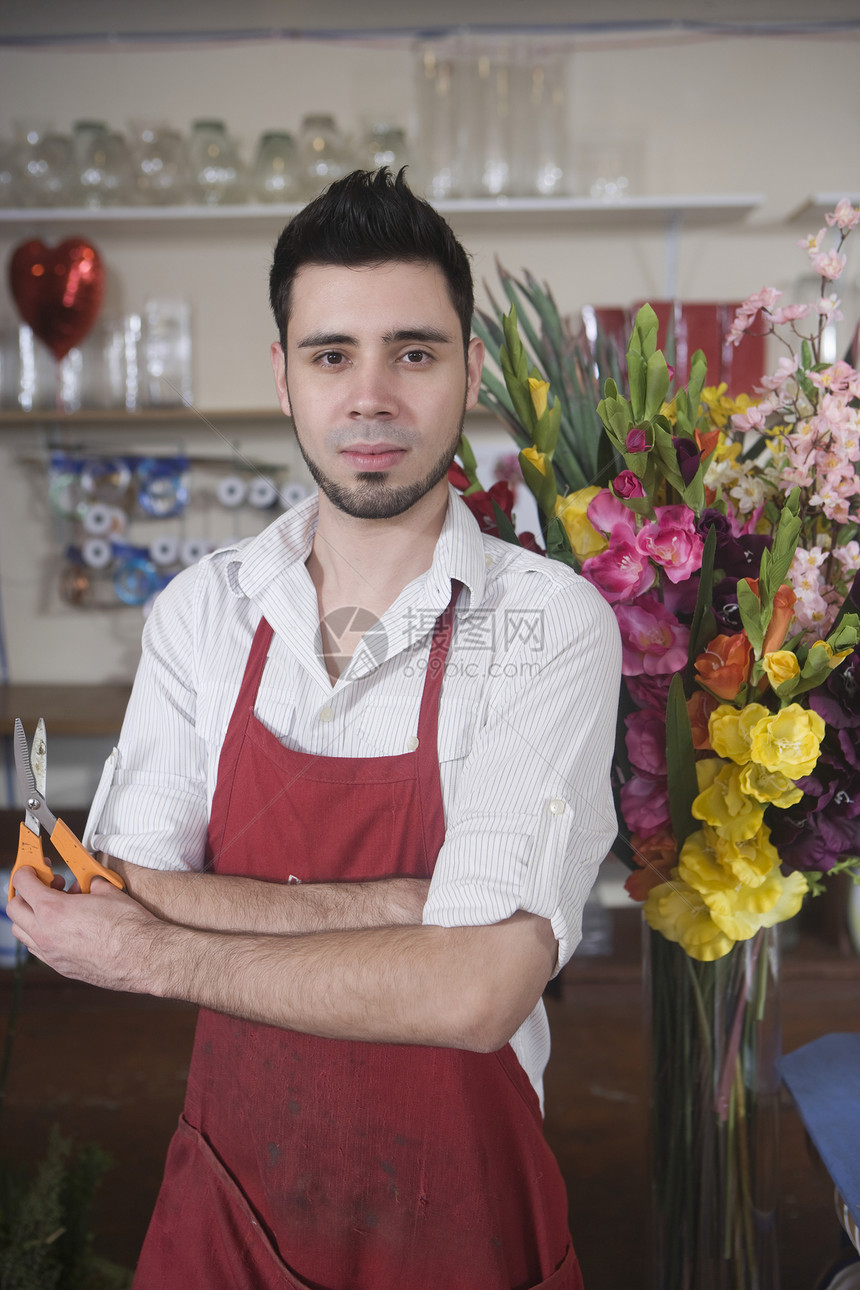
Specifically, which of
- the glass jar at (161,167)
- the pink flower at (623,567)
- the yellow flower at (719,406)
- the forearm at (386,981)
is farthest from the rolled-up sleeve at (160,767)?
the glass jar at (161,167)

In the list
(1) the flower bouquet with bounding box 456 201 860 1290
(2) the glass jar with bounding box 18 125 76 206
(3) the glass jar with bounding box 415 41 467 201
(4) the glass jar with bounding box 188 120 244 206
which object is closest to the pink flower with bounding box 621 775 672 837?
(1) the flower bouquet with bounding box 456 201 860 1290

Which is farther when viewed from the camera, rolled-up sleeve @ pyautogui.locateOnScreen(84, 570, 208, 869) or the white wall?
the white wall

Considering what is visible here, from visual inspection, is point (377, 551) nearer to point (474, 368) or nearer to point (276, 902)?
point (474, 368)

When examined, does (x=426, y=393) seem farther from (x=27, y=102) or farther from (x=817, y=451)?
(x=27, y=102)

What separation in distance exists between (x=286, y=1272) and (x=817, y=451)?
66cm

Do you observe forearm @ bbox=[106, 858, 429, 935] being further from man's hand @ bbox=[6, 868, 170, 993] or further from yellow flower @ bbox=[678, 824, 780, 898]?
yellow flower @ bbox=[678, 824, 780, 898]

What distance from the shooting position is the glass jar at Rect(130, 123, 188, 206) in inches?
73.7

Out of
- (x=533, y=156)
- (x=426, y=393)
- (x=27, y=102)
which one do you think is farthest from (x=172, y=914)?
(x=27, y=102)

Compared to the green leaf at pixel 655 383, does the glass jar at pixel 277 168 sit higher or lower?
higher

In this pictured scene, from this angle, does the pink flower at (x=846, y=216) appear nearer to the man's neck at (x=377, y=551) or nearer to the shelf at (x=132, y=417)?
the man's neck at (x=377, y=551)

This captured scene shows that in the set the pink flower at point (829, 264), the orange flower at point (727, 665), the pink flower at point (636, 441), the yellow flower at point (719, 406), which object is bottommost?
the orange flower at point (727, 665)

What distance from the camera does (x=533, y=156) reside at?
1.85m

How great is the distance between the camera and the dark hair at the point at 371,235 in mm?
693

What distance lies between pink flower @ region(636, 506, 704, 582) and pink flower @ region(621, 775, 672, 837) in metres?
0.15
